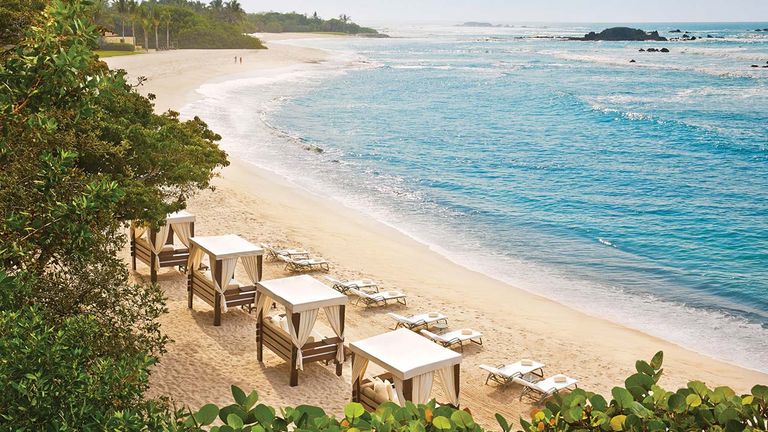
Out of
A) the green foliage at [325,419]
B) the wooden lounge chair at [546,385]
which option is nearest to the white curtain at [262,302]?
the wooden lounge chair at [546,385]

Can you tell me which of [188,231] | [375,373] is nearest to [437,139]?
[188,231]

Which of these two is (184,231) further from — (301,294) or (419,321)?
(419,321)

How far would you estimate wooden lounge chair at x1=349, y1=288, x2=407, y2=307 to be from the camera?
684 inches

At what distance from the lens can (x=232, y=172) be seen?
33188 millimetres

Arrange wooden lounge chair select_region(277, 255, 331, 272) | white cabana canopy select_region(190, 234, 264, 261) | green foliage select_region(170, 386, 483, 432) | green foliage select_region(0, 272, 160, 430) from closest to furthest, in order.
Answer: green foliage select_region(170, 386, 483, 432) → green foliage select_region(0, 272, 160, 430) → white cabana canopy select_region(190, 234, 264, 261) → wooden lounge chair select_region(277, 255, 331, 272)

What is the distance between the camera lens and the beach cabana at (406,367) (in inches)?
447

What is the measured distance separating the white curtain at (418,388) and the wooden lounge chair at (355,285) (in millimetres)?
6546

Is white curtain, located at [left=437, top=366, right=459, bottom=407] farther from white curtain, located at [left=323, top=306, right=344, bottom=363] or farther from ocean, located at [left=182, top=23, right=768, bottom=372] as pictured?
ocean, located at [left=182, top=23, right=768, bottom=372]

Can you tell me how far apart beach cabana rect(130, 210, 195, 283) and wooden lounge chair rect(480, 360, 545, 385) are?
7.81 meters

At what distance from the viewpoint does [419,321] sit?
15953mm

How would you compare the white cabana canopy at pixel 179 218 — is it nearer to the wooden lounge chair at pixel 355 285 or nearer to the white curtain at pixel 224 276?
the white curtain at pixel 224 276

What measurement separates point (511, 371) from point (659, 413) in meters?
8.71

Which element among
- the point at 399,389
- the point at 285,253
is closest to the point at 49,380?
the point at 399,389

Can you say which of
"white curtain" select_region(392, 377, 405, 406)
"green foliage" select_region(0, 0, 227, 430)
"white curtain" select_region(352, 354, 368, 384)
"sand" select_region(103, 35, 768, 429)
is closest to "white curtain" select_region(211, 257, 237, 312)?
"sand" select_region(103, 35, 768, 429)
